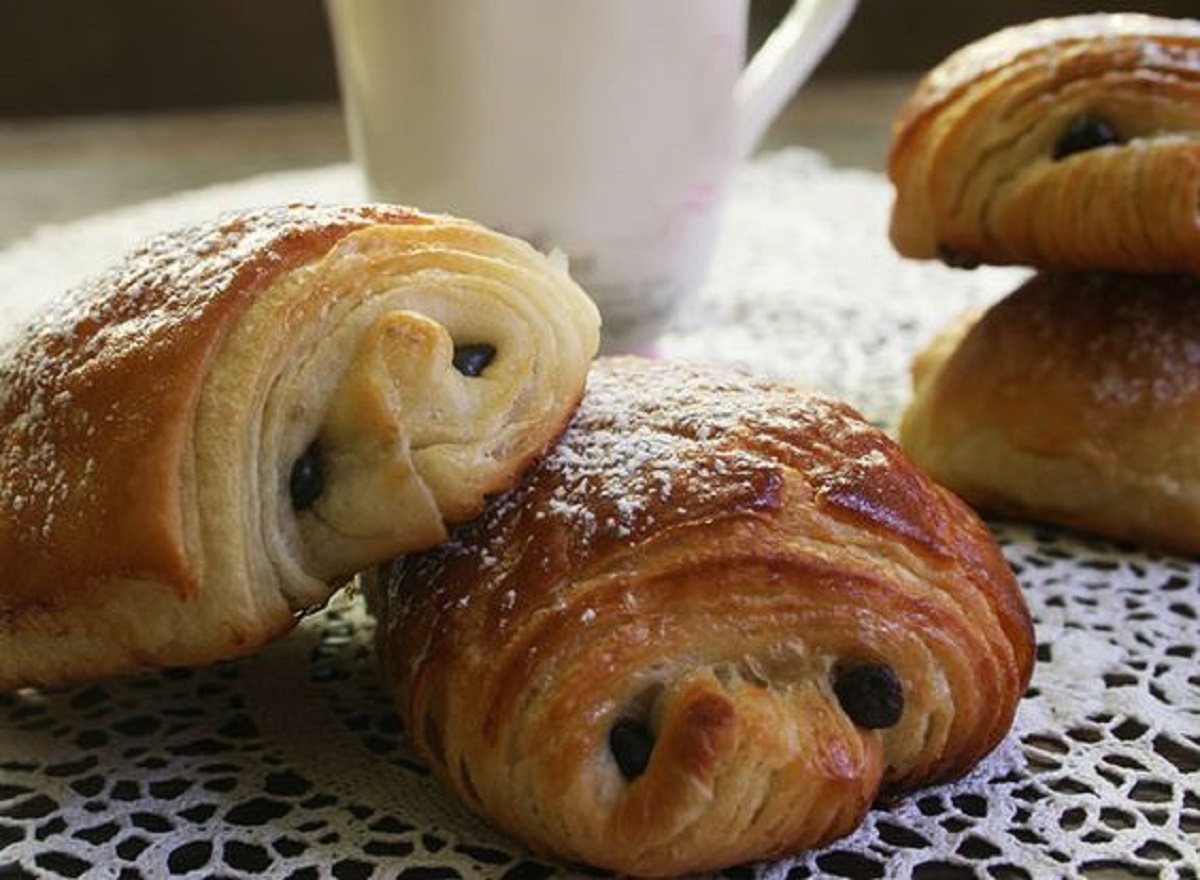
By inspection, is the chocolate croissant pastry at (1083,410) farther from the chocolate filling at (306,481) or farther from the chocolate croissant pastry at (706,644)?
the chocolate filling at (306,481)

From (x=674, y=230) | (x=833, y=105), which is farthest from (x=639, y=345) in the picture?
(x=833, y=105)

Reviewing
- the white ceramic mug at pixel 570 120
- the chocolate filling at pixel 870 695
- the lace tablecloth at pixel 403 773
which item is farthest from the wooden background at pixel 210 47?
the chocolate filling at pixel 870 695

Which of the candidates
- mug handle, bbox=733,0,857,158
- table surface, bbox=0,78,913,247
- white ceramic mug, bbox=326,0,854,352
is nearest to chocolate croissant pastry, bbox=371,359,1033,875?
white ceramic mug, bbox=326,0,854,352

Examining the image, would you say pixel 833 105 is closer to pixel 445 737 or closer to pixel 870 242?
pixel 870 242

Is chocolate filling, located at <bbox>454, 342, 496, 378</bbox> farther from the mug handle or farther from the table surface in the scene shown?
the table surface

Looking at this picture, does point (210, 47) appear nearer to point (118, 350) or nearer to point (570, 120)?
point (570, 120)
